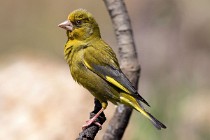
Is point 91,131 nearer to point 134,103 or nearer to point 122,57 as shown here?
point 134,103

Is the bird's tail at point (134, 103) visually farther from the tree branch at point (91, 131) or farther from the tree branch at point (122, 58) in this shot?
the tree branch at point (91, 131)

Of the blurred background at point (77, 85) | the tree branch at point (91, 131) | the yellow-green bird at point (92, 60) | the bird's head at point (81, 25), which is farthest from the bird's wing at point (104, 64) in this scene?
the blurred background at point (77, 85)

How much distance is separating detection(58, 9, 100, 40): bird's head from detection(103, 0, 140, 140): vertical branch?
0.68ft

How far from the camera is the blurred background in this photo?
28.2 ft

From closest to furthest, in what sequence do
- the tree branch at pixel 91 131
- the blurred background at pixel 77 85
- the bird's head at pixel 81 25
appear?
1. the tree branch at pixel 91 131
2. the bird's head at pixel 81 25
3. the blurred background at pixel 77 85

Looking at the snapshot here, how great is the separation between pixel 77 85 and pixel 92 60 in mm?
3505

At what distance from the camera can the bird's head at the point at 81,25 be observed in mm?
6812

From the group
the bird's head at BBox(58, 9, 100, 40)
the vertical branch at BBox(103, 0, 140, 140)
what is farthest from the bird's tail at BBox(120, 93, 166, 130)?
the bird's head at BBox(58, 9, 100, 40)

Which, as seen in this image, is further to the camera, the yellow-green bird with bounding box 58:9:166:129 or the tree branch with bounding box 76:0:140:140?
the yellow-green bird with bounding box 58:9:166:129

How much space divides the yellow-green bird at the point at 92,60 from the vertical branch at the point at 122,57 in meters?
0.10

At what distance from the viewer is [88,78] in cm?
695

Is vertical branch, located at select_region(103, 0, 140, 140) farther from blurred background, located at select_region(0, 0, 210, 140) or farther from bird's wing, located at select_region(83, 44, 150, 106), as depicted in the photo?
blurred background, located at select_region(0, 0, 210, 140)

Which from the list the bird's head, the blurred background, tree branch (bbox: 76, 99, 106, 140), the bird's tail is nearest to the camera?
tree branch (bbox: 76, 99, 106, 140)

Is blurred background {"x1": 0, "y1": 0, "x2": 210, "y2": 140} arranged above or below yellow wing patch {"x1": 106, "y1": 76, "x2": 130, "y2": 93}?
below
